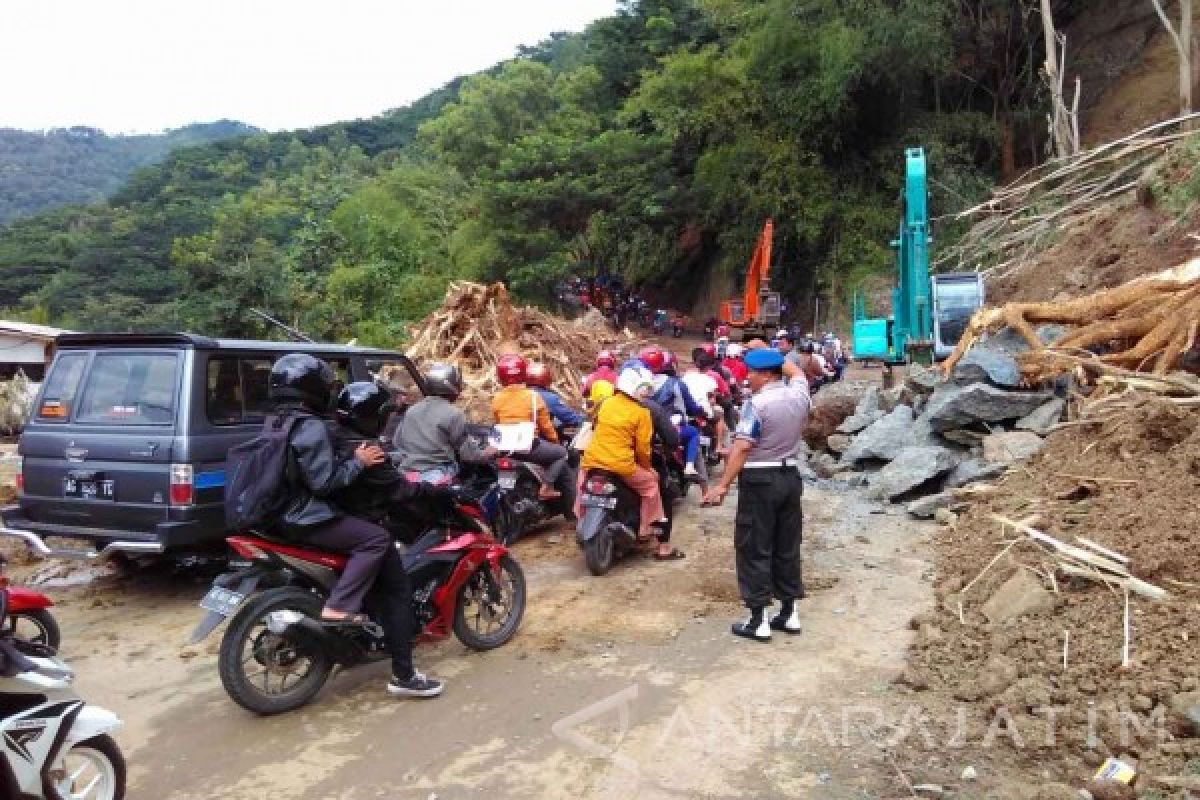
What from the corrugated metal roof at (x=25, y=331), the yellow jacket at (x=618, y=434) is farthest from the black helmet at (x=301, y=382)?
the corrugated metal roof at (x=25, y=331)

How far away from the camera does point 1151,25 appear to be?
86.9 ft

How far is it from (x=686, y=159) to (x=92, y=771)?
31.9 meters

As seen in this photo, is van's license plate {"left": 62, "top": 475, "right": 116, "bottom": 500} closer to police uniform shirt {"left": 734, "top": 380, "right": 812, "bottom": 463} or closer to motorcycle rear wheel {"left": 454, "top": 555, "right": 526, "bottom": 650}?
motorcycle rear wheel {"left": 454, "top": 555, "right": 526, "bottom": 650}

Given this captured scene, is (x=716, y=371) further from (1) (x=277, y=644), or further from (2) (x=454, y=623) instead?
(1) (x=277, y=644)

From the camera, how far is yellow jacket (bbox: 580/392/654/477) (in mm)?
6371

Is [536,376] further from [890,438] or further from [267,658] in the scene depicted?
[890,438]

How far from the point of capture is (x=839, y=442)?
11586 millimetres

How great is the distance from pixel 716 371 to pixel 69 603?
779cm

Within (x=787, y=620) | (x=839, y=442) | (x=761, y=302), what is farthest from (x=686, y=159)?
(x=787, y=620)

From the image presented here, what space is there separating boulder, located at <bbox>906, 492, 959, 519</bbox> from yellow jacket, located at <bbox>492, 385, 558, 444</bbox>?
3388 millimetres

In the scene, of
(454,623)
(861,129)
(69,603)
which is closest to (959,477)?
(454,623)

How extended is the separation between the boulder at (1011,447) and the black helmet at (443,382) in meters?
5.07

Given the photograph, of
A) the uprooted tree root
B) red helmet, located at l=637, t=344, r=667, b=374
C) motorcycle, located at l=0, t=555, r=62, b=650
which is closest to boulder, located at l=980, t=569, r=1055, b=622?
the uprooted tree root

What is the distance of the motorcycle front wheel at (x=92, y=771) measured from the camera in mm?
3129
